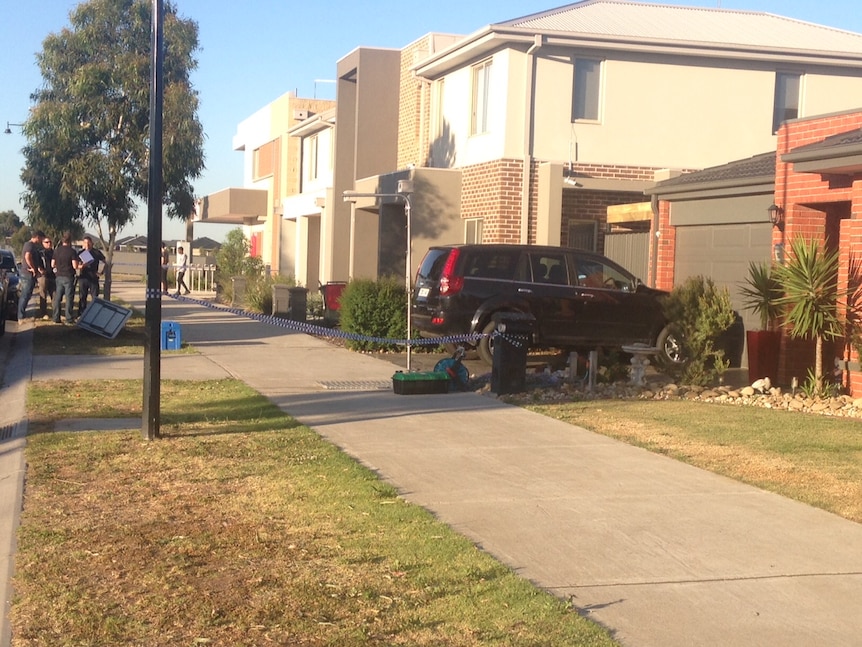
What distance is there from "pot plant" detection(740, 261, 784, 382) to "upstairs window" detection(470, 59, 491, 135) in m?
8.38

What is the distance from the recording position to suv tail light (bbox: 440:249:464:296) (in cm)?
1589

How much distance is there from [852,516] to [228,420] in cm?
596

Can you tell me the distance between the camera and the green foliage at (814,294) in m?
13.0

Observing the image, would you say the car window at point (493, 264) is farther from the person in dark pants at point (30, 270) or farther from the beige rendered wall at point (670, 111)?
the person in dark pants at point (30, 270)

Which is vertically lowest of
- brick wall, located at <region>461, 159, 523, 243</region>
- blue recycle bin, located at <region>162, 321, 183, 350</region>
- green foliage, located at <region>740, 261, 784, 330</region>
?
blue recycle bin, located at <region>162, 321, 183, 350</region>

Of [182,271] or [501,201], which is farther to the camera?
[182,271]

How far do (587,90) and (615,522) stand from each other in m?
15.3

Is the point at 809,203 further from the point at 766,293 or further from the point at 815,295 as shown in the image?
the point at 815,295

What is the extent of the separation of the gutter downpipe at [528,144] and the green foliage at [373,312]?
3516 millimetres

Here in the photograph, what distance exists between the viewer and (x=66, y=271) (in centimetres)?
1969

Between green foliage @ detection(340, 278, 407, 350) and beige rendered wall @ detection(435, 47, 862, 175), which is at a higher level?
beige rendered wall @ detection(435, 47, 862, 175)

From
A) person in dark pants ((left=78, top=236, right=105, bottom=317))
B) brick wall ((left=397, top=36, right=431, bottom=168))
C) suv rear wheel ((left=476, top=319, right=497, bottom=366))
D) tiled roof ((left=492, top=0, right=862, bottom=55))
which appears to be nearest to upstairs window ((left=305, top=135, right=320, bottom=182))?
brick wall ((left=397, top=36, right=431, bottom=168))

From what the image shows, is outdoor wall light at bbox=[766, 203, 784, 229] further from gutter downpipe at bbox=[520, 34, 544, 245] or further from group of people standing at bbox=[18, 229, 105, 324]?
group of people standing at bbox=[18, 229, 105, 324]

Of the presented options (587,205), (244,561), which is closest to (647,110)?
(587,205)
